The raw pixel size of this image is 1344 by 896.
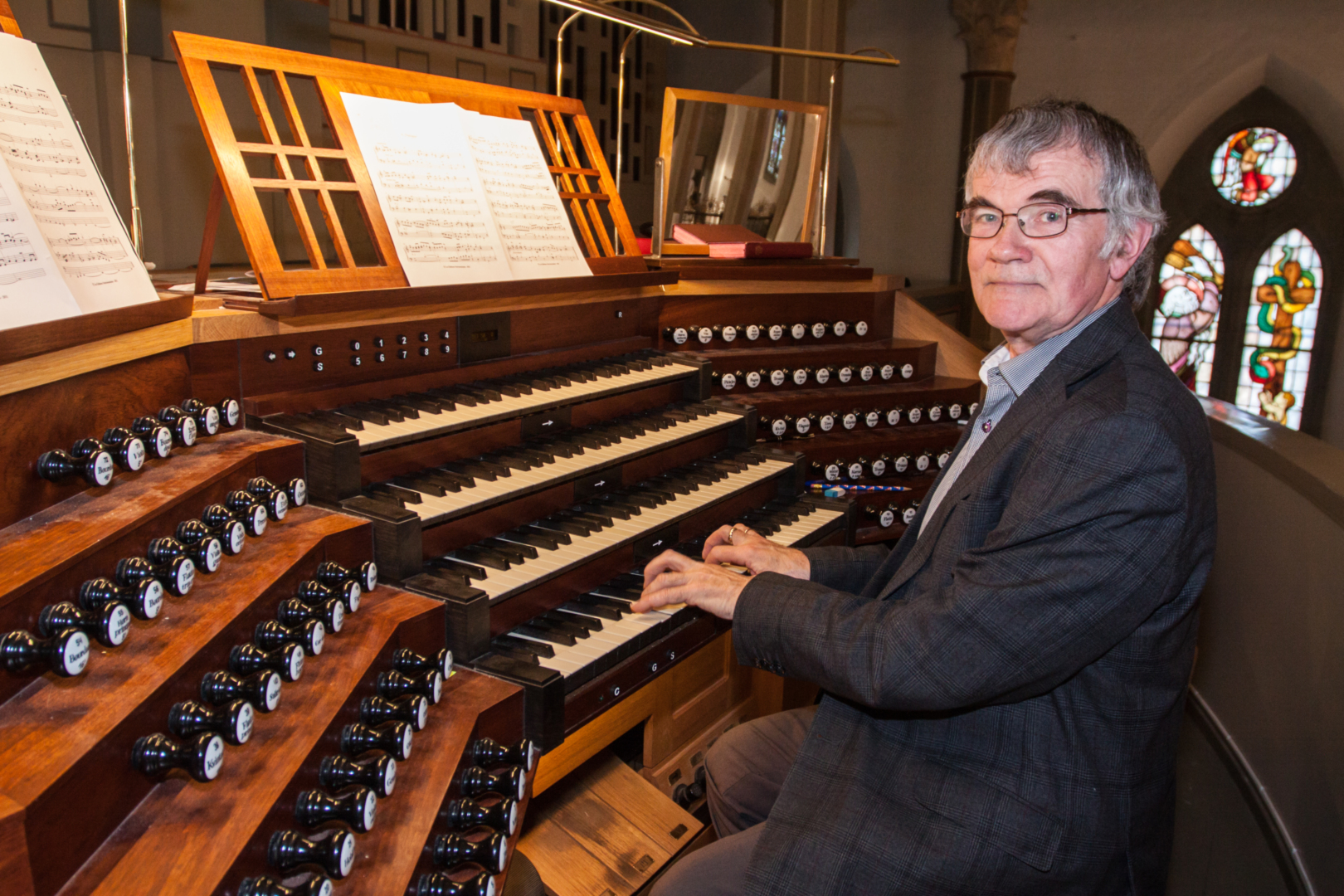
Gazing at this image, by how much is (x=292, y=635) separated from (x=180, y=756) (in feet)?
1.10

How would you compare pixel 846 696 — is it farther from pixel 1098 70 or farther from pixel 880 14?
pixel 880 14

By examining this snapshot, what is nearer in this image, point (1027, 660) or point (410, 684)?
point (1027, 660)

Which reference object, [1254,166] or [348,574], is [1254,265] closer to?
[1254,166]

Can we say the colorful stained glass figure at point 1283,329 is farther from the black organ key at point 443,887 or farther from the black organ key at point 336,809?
the black organ key at point 336,809

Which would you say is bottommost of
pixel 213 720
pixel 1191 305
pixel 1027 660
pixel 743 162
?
pixel 213 720

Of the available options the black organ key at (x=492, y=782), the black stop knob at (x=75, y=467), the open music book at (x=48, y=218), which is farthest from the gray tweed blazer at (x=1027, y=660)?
the open music book at (x=48, y=218)

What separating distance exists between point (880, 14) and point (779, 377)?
6.05 metres

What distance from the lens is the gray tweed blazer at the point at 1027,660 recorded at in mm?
1185

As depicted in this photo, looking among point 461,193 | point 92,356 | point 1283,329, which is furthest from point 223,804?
point 1283,329

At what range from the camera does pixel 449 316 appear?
2463 mm

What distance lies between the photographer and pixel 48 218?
151 cm

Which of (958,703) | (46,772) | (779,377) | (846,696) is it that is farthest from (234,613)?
(779,377)

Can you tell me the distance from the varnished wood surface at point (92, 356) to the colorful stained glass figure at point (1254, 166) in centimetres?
807

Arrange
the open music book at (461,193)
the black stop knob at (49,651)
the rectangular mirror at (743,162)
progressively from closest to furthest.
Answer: the black stop knob at (49,651) < the open music book at (461,193) < the rectangular mirror at (743,162)
